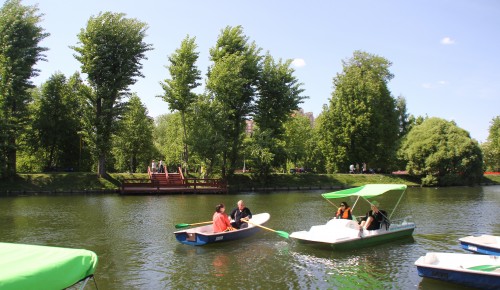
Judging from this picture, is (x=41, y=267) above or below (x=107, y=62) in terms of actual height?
below

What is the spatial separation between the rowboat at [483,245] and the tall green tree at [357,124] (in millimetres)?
47379

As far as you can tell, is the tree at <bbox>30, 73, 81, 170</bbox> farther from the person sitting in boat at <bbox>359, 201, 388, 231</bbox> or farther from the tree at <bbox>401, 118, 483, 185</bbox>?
the tree at <bbox>401, 118, 483, 185</bbox>

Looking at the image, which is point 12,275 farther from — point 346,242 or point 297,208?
point 297,208

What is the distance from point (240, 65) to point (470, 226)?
35.7m

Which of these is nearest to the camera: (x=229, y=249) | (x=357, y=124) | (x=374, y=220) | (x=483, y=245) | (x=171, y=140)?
(x=483, y=245)

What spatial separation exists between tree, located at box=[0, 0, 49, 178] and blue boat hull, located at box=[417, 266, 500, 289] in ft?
150

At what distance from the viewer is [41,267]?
6641 millimetres

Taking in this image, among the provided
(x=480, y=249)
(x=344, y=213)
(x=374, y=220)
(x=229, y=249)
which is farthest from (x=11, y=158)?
(x=480, y=249)

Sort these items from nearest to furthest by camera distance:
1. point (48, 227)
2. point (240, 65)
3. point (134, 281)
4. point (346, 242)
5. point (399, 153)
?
point (134, 281), point (346, 242), point (48, 227), point (240, 65), point (399, 153)

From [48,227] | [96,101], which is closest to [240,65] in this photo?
[96,101]

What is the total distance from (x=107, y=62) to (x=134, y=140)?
16.4 metres

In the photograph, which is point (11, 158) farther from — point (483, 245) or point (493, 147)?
point (493, 147)

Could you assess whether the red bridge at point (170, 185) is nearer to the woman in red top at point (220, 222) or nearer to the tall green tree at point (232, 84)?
the tall green tree at point (232, 84)

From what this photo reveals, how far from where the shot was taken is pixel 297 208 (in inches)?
1266
